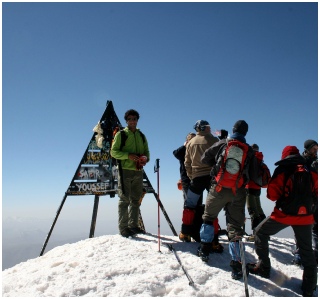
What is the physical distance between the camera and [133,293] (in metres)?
3.34

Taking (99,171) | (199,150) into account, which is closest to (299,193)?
(199,150)

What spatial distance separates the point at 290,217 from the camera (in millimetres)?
3693

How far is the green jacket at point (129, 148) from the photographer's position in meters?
5.78

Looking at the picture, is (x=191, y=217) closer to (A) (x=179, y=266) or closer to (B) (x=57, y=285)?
(A) (x=179, y=266)

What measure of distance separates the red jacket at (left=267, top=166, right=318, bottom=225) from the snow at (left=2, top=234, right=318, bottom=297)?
3.77 feet

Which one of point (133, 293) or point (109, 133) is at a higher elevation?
point (109, 133)

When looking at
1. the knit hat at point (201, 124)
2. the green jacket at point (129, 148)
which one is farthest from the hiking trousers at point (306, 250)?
the green jacket at point (129, 148)

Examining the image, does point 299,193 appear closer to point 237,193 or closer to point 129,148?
point 237,193

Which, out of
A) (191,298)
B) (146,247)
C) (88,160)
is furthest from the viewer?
(88,160)

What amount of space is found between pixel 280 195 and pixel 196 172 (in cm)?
190

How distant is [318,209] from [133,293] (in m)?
3.43

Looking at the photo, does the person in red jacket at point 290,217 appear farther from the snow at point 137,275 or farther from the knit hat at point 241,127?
the knit hat at point 241,127

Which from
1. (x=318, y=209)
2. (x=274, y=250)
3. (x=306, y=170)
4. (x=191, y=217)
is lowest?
(x=274, y=250)

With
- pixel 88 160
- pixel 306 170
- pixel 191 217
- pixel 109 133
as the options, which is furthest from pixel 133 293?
pixel 109 133
